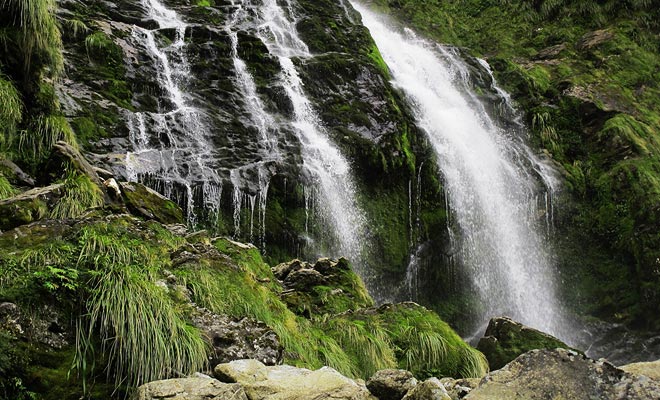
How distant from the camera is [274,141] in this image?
41.3 feet

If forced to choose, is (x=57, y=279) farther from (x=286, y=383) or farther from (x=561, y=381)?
(x=561, y=381)

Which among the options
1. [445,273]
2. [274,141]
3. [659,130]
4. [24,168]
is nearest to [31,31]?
[24,168]

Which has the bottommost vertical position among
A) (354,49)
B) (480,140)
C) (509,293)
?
(509,293)

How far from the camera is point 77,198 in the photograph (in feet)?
19.9

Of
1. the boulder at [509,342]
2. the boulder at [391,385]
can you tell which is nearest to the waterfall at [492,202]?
the boulder at [509,342]

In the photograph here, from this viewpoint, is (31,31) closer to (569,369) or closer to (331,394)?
(331,394)

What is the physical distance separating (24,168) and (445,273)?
35.4 ft

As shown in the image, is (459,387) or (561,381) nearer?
(561,381)

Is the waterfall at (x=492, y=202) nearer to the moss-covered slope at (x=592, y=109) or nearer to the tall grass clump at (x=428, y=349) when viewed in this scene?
the moss-covered slope at (x=592, y=109)

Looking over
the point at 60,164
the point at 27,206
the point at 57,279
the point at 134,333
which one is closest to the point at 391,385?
the point at 134,333

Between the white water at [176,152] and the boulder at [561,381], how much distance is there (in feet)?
28.8

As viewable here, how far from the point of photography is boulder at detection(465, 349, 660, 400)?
2.33 m

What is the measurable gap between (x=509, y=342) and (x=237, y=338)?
7.17 m

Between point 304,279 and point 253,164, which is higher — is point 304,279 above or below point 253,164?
below
